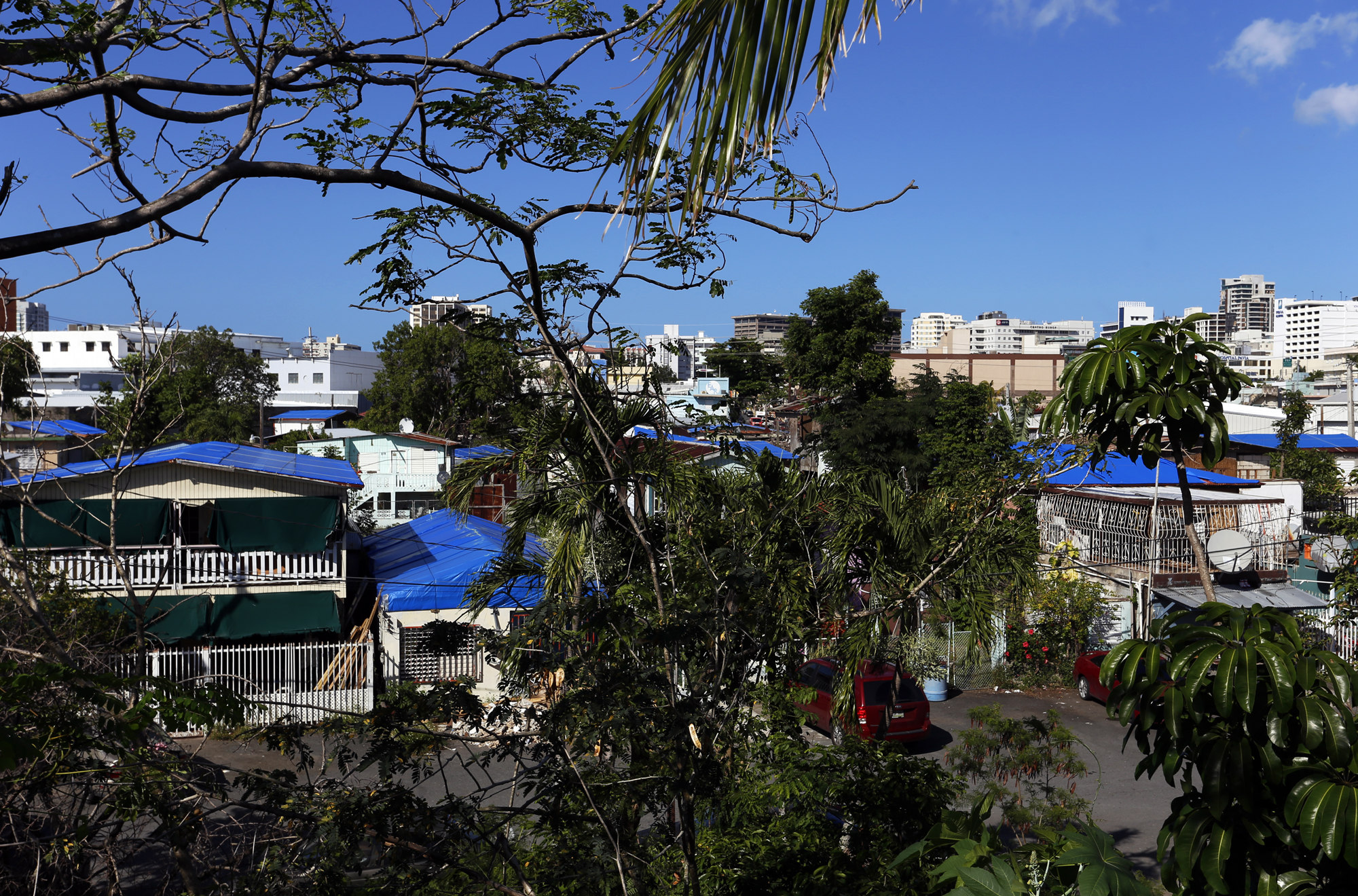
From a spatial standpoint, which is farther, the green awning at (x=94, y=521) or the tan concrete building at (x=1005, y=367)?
the tan concrete building at (x=1005, y=367)

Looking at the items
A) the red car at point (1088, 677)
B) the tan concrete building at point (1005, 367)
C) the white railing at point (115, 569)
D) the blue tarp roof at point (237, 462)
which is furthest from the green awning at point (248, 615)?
the tan concrete building at point (1005, 367)

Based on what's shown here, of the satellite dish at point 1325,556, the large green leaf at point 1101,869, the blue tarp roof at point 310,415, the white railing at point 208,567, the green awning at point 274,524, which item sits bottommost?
the satellite dish at point 1325,556

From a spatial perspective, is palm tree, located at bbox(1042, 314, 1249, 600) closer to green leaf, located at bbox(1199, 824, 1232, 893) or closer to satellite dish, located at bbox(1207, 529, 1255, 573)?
green leaf, located at bbox(1199, 824, 1232, 893)

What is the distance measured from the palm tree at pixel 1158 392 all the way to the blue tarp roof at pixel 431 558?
32.5 ft

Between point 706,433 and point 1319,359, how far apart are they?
152 metres

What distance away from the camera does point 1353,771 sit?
2.63m

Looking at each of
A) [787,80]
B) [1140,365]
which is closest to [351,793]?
[787,80]

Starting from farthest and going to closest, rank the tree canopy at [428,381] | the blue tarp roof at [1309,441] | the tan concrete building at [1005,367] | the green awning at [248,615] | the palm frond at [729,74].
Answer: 1. the tan concrete building at [1005,367]
2. the tree canopy at [428,381]
3. the blue tarp roof at [1309,441]
4. the green awning at [248,615]
5. the palm frond at [729,74]

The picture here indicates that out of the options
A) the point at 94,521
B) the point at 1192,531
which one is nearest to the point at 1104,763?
the point at 1192,531

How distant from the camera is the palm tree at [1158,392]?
10.4ft

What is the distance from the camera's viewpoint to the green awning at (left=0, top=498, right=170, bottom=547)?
14.9 m

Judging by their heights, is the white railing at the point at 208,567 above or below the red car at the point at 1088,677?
above

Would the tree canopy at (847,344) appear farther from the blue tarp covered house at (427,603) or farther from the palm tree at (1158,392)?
the palm tree at (1158,392)

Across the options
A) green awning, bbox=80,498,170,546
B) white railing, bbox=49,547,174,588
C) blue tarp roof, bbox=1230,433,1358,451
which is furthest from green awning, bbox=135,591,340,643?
blue tarp roof, bbox=1230,433,1358,451
